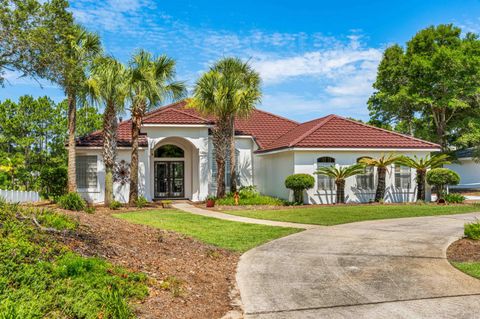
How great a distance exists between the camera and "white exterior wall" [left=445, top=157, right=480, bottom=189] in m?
41.8

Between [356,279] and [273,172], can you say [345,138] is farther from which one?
[356,279]

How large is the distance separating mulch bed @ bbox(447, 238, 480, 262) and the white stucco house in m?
12.7

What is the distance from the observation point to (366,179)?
2430cm

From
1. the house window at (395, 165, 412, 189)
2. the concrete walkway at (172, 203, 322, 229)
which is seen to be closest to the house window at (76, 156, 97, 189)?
the concrete walkway at (172, 203, 322, 229)

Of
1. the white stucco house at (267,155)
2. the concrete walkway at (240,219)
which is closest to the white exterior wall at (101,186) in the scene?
the white stucco house at (267,155)

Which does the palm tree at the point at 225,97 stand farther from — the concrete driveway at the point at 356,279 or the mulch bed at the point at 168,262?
the mulch bed at the point at 168,262

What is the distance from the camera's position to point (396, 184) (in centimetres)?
2445

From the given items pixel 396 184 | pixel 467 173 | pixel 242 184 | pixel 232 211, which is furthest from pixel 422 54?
pixel 232 211

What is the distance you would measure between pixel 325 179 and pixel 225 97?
22.8ft

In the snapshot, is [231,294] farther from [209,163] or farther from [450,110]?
[450,110]

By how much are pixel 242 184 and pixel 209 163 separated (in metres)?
2.53

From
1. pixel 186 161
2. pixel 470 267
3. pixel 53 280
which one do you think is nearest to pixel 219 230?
pixel 470 267

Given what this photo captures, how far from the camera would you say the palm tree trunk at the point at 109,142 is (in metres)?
21.3

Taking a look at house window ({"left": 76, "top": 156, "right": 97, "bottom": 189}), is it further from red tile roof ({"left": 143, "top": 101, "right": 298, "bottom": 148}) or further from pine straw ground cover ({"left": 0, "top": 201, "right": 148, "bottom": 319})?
pine straw ground cover ({"left": 0, "top": 201, "right": 148, "bottom": 319})
